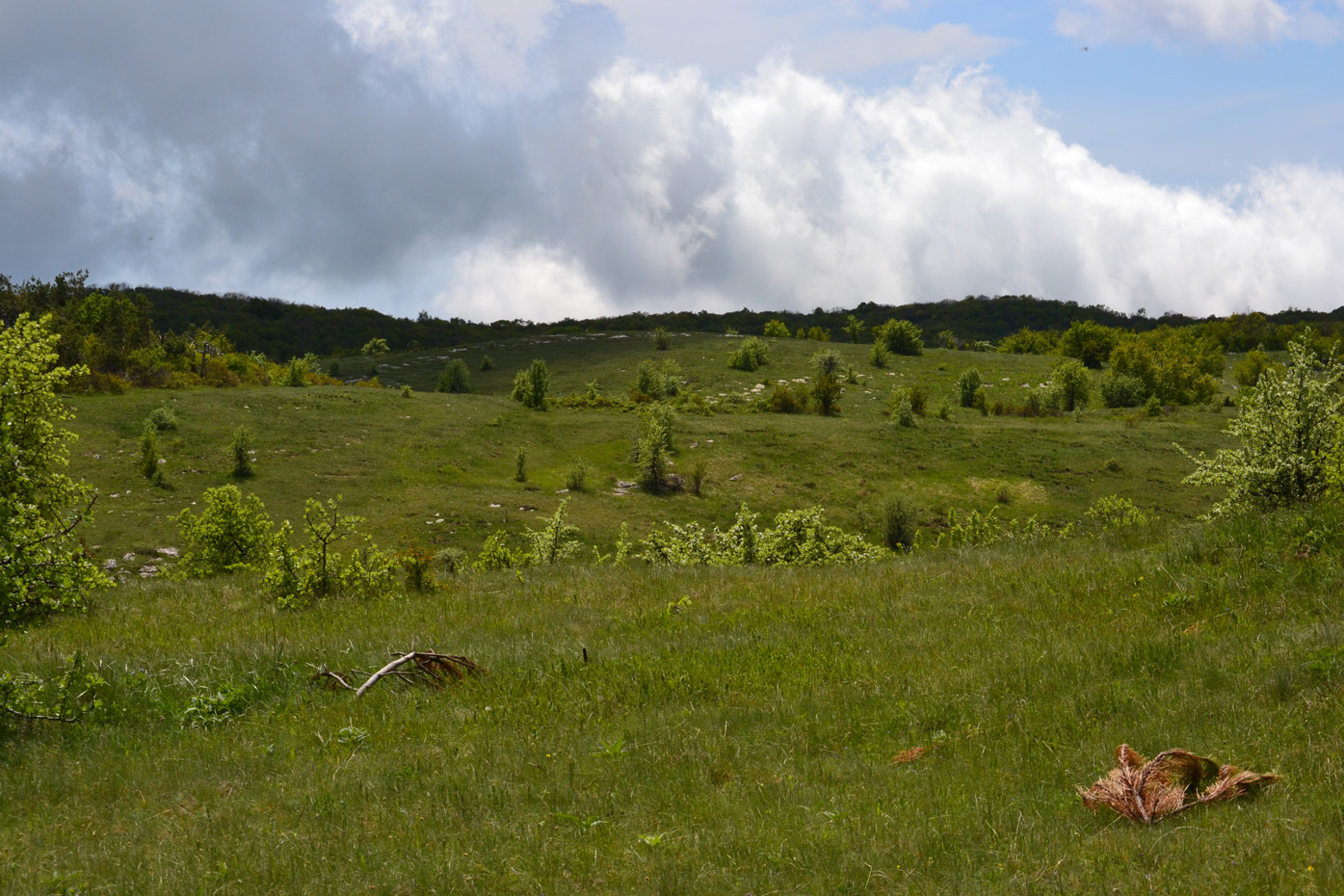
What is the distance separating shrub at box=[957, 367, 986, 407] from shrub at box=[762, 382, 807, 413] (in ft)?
71.3

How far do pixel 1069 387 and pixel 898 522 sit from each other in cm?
5903

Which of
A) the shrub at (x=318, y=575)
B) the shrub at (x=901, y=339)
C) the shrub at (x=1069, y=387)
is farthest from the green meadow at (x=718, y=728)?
the shrub at (x=901, y=339)

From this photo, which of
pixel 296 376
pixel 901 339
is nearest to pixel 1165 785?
pixel 296 376

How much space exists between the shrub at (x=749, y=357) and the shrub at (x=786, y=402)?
18.0 m

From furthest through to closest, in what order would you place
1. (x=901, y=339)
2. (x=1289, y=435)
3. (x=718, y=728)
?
(x=901, y=339)
(x=1289, y=435)
(x=718, y=728)

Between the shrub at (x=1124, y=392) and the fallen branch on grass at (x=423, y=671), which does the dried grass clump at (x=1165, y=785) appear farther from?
the shrub at (x=1124, y=392)

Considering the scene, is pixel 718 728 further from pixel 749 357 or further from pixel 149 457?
pixel 749 357

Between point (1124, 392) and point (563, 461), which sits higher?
point (1124, 392)

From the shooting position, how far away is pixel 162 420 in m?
62.0

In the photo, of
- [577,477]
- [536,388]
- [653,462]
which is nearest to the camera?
[577,477]

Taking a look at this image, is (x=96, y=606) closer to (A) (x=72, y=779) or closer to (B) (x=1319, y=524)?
(A) (x=72, y=779)

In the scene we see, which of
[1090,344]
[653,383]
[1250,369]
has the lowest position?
[653,383]

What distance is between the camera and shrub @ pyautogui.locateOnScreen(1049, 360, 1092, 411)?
102688 millimetres

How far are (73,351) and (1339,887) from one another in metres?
91.0
